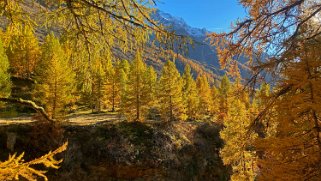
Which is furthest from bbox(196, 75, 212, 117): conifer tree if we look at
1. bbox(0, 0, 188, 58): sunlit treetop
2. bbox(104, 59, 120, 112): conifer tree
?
bbox(0, 0, 188, 58): sunlit treetop

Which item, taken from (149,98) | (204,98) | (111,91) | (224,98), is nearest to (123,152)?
(149,98)

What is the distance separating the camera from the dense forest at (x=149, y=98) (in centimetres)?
459

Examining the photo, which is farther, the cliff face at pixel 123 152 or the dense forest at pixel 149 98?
the cliff face at pixel 123 152

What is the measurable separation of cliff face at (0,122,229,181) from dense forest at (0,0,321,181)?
82 mm

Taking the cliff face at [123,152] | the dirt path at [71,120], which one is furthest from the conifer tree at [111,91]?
the cliff face at [123,152]

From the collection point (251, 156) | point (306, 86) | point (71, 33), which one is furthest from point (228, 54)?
point (251, 156)

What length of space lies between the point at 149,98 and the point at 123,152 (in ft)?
32.6

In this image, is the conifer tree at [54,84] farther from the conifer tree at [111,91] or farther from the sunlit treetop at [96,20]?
the sunlit treetop at [96,20]

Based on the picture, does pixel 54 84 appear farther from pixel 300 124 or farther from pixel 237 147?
pixel 300 124

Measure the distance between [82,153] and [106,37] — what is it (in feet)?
78.6

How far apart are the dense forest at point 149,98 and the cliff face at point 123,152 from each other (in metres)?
0.08

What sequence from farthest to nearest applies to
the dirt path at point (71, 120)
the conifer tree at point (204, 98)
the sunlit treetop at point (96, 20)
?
the conifer tree at point (204, 98)
the dirt path at point (71, 120)
the sunlit treetop at point (96, 20)

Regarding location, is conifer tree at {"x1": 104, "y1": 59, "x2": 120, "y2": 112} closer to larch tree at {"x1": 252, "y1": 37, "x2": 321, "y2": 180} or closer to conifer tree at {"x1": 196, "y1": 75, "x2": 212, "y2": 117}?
conifer tree at {"x1": 196, "y1": 75, "x2": 212, "y2": 117}

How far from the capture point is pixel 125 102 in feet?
119
